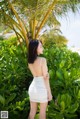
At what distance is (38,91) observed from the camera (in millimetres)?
5016

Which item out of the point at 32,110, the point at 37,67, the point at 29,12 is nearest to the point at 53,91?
the point at 32,110

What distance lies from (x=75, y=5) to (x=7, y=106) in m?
9.25

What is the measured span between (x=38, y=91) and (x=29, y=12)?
8.28 meters

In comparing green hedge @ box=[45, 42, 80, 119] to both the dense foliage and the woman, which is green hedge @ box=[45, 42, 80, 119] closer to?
the dense foliage

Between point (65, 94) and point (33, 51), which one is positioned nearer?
point (65, 94)

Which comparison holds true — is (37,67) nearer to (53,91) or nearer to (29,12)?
(53,91)

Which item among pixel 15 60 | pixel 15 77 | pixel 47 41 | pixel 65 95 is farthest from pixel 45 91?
pixel 47 41

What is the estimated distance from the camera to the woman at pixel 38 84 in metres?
5.03

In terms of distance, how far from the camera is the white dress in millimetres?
5016

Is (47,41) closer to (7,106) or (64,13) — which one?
(64,13)

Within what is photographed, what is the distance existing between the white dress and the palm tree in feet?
23.5

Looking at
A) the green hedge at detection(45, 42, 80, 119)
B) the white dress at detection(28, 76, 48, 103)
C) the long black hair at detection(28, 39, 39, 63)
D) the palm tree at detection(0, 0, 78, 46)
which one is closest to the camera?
the green hedge at detection(45, 42, 80, 119)

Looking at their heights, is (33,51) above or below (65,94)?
above

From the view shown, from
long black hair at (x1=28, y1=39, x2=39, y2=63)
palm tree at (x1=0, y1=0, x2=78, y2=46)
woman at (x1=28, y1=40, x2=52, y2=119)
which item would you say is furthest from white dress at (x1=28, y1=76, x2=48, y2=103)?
palm tree at (x1=0, y1=0, x2=78, y2=46)
